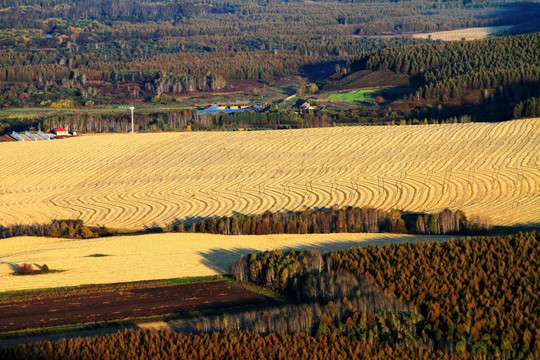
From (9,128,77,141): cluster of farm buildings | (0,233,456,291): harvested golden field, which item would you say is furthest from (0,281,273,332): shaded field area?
(9,128,77,141): cluster of farm buildings

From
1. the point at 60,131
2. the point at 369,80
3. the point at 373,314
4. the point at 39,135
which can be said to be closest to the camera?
the point at 373,314

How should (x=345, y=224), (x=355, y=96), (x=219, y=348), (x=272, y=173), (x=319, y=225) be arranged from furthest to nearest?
(x=355, y=96), (x=272, y=173), (x=319, y=225), (x=345, y=224), (x=219, y=348)

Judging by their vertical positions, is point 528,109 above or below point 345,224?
above

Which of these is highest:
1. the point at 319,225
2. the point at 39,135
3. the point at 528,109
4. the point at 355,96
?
the point at 355,96

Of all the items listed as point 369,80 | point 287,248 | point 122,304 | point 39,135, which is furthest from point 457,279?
point 369,80

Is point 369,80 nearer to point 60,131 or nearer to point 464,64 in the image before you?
point 464,64

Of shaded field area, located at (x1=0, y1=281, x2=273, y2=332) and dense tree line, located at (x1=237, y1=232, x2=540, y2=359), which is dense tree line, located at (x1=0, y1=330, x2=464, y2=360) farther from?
shaded field area, located at (x1=0, y1=281, x2=273, y2=332)

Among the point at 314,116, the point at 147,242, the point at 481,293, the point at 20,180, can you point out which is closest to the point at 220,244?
the point at 147,242

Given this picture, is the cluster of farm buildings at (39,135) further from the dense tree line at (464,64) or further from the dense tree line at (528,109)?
the dense tree line at (528,109)
